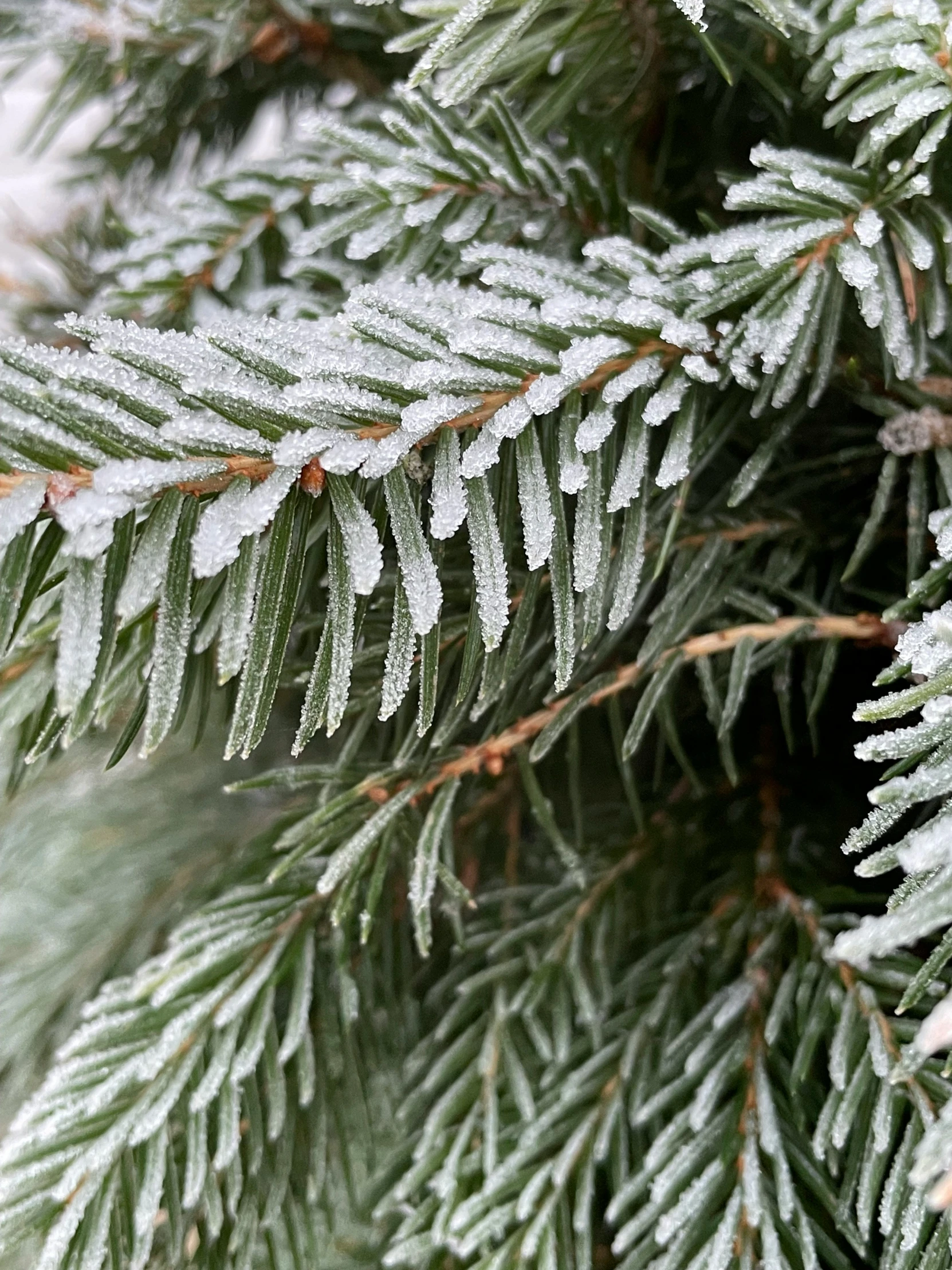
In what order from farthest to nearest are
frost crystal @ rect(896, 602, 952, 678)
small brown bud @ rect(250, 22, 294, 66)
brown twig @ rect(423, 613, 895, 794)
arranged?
small brown bud @ rect(250, 22, 294, 66) → brown twig @ rect(423, 613, 895, 794) → frost crystal @ rect(896, 602, 952, 678)

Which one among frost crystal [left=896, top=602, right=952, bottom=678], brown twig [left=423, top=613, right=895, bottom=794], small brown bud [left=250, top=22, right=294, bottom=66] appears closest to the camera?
frost crystal [left=896, top=602, right=952, bottom=678]

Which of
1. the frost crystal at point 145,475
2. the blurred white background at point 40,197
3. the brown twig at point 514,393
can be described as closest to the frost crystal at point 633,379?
the brown twig at point 514,393

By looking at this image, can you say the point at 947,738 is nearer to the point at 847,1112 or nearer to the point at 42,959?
the point at 847,1112

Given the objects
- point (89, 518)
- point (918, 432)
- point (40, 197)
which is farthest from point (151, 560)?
point (40, 197)

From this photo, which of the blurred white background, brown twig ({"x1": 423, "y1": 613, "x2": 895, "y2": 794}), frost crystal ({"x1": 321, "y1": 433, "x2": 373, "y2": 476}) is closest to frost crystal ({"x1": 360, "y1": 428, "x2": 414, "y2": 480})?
frost crystal ({"x1": 321, "y1": 433, "x2": 373, "y2": 476})

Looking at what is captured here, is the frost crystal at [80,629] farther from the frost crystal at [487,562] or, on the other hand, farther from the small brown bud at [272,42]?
the small brown bud at [272,42]

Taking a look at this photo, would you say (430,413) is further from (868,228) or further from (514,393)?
(868,228)

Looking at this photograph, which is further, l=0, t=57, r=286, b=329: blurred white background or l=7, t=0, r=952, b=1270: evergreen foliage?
l=0, t=57, r=286, b=329: blurred white background

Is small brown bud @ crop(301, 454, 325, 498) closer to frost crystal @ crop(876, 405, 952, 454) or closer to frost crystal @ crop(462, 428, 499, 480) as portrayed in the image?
frost crystal @ crop(462, 428, 499, 480)
